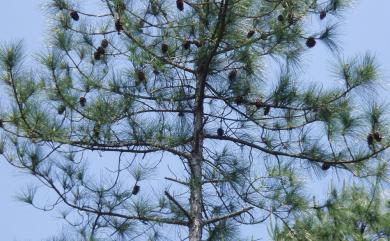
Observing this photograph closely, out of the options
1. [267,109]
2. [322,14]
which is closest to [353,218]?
[267,109]

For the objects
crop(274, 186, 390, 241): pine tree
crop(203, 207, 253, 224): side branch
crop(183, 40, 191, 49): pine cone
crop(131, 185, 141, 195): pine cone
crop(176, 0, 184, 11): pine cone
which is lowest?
crop(203, 207, 253, 224): side branch

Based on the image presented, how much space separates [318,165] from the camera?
521cm

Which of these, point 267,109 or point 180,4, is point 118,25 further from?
point 267,109

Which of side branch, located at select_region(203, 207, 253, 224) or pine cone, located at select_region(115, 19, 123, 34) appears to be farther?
pine cone, located at select_region(115, 19, 123, 34)

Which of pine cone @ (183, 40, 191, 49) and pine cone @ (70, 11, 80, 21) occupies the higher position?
pine cone @ (70, 11, 80, 21)

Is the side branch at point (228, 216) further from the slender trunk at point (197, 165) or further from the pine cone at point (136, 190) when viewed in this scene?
the pine cone at point (136, 190)

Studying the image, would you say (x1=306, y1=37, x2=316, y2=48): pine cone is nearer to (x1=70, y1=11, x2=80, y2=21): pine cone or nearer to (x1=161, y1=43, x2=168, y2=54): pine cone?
Result: (x1=161, y1=43, x2=168, y2=54): pine cone

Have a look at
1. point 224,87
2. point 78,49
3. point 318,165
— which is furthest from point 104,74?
point 318,165

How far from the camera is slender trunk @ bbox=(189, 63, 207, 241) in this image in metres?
4.77

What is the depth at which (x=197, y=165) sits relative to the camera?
5.01 metres

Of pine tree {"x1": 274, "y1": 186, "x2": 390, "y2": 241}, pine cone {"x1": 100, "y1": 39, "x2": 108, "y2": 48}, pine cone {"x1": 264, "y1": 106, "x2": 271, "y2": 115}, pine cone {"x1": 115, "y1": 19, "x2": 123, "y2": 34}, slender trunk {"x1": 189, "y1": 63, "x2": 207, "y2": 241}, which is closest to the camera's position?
slender trunk {"x1": 189, "y1": 63, "x2": 207, "y2": 241}

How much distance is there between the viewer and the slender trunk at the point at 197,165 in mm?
4770

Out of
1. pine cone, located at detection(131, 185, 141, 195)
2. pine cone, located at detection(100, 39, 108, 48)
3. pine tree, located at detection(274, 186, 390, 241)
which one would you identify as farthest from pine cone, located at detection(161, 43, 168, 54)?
pine tree, located at detection(274, 186, 390, 241)

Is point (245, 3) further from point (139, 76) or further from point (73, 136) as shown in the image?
point (73, 136)
